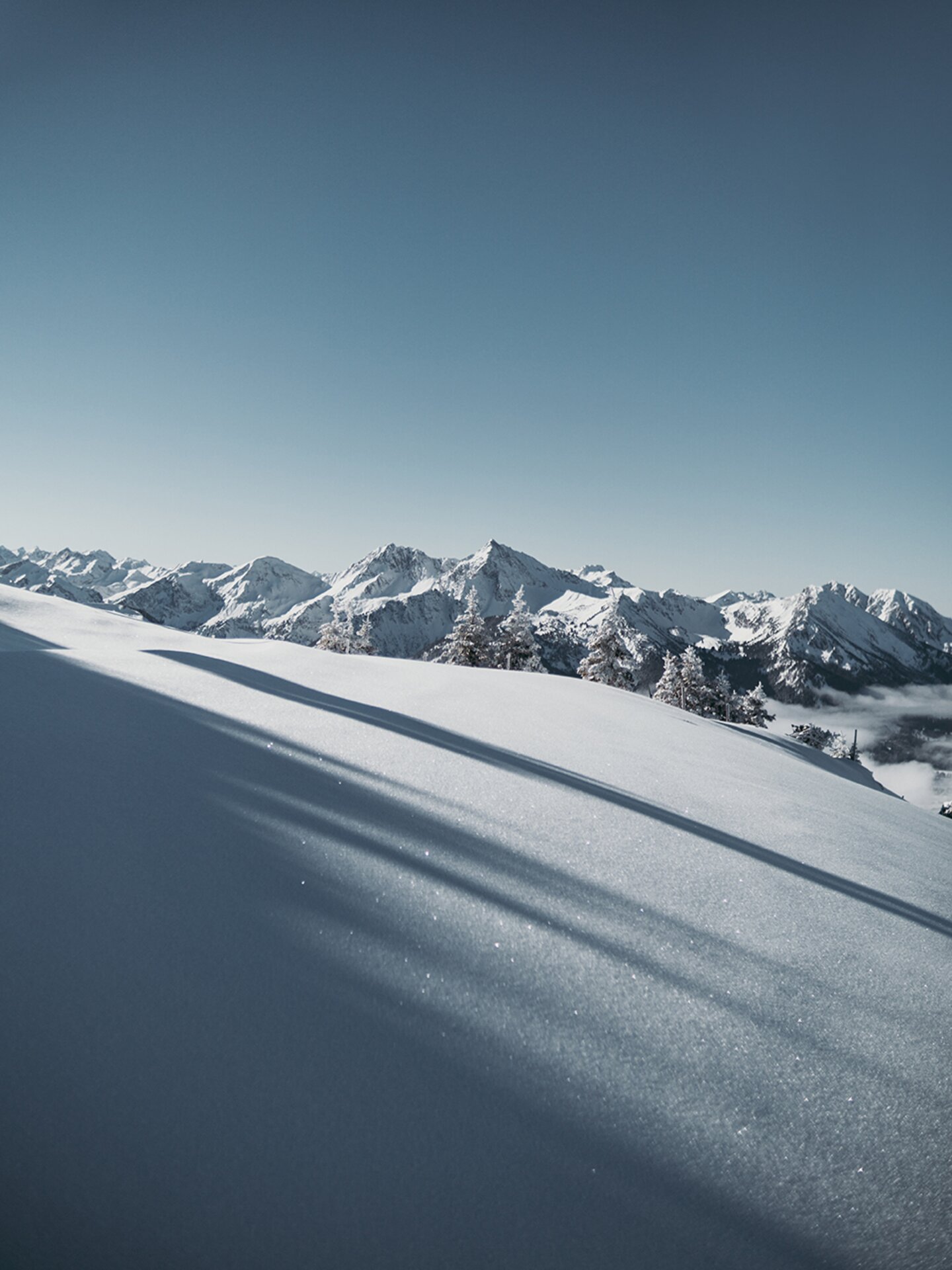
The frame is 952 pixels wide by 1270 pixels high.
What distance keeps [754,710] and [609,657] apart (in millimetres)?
19696

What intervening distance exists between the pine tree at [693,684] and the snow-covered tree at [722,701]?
1320 millimetres

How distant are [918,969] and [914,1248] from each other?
148 centimetres

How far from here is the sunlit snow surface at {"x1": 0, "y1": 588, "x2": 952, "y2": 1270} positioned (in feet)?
4.83

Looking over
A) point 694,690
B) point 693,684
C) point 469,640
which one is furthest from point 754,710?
point 469,640

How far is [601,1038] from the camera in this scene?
199 centimetres

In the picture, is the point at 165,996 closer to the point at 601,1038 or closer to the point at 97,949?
the point at 97,949

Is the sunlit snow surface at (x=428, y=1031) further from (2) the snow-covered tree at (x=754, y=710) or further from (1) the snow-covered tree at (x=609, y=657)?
(2) the snow-covered tree at (x=754, y=710)

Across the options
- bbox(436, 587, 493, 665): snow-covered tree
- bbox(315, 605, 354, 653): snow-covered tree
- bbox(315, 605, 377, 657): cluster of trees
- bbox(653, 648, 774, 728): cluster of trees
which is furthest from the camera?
bbox(653, 648, 774, 728): cluster of trees

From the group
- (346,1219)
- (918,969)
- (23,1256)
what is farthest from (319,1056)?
(918,969)

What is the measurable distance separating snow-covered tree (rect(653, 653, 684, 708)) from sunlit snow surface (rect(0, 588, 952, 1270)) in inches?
1392

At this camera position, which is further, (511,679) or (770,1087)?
(511,679)

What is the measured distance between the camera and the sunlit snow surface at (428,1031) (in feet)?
4.83

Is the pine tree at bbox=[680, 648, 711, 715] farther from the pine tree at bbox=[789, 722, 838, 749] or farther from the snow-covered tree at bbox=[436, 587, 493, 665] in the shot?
the pine tree at bbox=[789, 722, 838, 749]

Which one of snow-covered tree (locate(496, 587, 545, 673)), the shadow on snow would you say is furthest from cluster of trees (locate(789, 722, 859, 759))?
the shadow on snow
